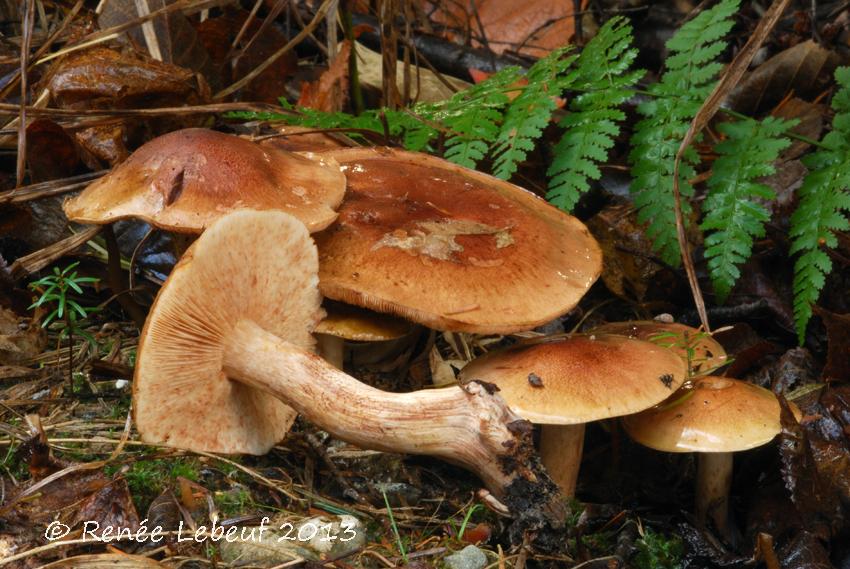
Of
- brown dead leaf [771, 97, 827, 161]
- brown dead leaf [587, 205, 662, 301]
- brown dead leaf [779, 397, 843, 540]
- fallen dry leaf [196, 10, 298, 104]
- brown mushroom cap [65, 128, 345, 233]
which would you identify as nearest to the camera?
brown mushroom cap [65, 128, 345, 233]

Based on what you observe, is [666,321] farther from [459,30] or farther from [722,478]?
[459,30]

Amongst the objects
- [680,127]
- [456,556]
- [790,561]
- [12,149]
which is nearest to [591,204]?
[680,127]

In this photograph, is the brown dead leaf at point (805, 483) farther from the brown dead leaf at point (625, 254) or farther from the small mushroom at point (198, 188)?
the small mushroom at point (198, 188)

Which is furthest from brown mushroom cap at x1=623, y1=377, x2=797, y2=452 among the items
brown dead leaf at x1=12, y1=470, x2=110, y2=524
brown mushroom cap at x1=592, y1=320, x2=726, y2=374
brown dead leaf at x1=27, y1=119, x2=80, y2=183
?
brown dead leaf at x1=27, y1=119, x2=80, y2=183

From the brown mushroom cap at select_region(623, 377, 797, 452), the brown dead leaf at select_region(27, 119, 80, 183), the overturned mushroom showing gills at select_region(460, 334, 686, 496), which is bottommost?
the brown mushroom cap at select_region(623, 377, 797, 452)

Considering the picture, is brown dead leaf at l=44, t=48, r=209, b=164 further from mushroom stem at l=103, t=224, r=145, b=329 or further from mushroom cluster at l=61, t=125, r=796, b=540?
mushroom cluster at l=61, t=125, r=796, b=540

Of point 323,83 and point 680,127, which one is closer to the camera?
point 680,127
